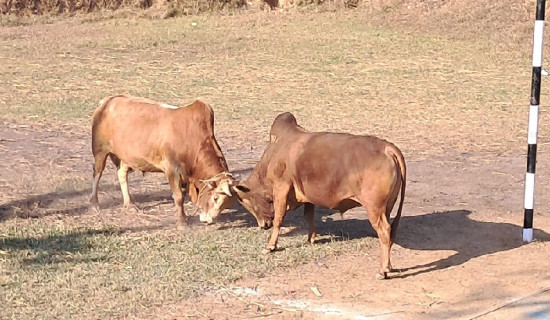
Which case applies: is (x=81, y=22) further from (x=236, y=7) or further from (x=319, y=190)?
(x=319, y=190)

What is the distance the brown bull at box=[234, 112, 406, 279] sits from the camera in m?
7.04

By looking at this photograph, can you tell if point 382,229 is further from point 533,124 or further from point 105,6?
point 105,6

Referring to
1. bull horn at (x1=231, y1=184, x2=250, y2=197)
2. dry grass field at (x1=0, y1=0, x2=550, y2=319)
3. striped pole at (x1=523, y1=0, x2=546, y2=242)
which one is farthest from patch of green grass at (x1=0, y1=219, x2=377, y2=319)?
striped pole at (x1=523, y1=0, x2=546, y2=242)

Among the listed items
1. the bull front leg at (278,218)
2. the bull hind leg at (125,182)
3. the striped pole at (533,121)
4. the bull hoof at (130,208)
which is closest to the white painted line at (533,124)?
the striped pole at (533,121)

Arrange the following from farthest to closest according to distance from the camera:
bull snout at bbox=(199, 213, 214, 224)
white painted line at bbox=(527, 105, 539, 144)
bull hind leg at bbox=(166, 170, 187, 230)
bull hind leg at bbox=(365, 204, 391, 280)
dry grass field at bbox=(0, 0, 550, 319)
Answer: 1. bull hind leg at bbox=(166, 170, 187, 230)
2. bull snout at bbox=(199, 213, 214, 224)
3. white painted line at bbox=(527, 105, 539, 144)
4. bull hind leg at bbox=(365, 204, 391, 280)
5. dry grass field at bbox=(0, 0, 550, 319)

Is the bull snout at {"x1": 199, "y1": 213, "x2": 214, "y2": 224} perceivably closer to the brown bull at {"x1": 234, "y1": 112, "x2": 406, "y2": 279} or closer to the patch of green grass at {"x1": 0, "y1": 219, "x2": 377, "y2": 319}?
the patch of green grass at {"x1": 0, "y1": 219, "x2": 377, "y2": 319}

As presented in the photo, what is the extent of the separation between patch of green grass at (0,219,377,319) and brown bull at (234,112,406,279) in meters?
0.33

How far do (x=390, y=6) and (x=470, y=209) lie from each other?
15.5 m

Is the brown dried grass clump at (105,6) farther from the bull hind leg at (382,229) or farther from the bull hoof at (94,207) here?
the bull hind leg at (382,229)

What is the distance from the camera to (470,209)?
9211 millimetres

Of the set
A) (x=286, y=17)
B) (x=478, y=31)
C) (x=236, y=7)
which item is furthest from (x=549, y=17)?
(x=236, y=7)

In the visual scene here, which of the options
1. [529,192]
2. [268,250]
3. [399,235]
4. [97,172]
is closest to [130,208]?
[97,172]

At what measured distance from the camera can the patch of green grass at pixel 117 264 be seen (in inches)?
253

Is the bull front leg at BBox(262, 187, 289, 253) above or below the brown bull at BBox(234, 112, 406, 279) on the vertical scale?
below
